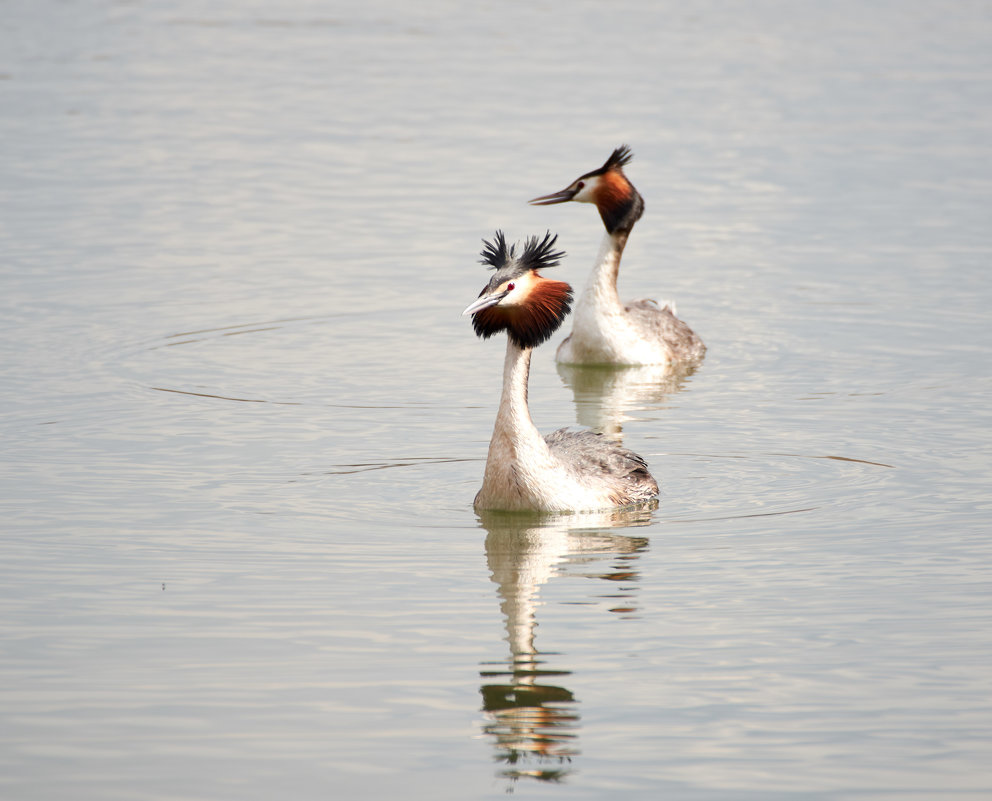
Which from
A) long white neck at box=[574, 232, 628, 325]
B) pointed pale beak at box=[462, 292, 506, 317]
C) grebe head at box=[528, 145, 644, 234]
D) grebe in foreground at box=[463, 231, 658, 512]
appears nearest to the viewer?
pointed pale beak at box=[462, 292, 506, 317]

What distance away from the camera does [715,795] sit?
7516 mm

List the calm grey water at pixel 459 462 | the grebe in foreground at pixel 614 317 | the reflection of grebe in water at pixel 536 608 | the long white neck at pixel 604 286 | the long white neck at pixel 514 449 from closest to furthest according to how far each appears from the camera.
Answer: the reflection of grebe in water at pixel 536 608, the calm grey water at pixel 459 462, the long white neck at pixel 514 449, the grebe in foreground at pixel 614 317, the long white neck at pixel 604 286

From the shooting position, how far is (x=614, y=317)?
18453mm

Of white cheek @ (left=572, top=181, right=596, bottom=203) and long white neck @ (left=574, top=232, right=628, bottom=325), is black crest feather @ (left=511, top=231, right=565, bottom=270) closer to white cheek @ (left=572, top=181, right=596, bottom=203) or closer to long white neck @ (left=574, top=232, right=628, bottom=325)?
long white neck @ (left=574, top=232, right=628, bottom=325)

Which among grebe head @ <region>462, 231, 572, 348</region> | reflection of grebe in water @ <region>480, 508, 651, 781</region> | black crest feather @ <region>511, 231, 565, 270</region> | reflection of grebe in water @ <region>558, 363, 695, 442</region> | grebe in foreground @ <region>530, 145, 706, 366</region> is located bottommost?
reflection of grebe in water @ <region>480, 508, 651, 781</region>

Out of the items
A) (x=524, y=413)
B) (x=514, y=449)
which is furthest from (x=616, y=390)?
(x=514, y=449)

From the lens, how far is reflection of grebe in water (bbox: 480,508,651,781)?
7.96 metres

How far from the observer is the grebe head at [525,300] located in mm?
11492

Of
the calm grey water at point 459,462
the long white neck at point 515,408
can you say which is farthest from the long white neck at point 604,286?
the long white neck at point 515,408

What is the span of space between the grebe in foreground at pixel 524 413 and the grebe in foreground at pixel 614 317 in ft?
20.3

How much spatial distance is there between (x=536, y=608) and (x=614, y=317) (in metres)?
8.78

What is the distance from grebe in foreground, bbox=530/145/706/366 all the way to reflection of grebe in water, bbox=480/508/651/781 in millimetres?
6204

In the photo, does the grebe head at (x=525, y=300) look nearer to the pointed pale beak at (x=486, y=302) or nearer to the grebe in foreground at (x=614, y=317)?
the pointed pale beak at (x=486, y=302)

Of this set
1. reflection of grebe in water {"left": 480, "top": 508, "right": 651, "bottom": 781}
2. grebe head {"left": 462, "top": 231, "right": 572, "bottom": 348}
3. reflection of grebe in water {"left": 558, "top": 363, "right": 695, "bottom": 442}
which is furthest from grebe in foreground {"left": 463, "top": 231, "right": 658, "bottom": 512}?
reflection of grebe in water {"left": 558, "top": 363, "right": 695, "bottom": 442}
